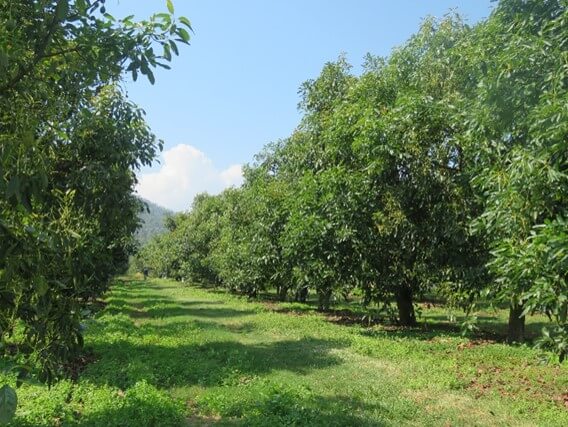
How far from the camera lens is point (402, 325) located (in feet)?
78.7

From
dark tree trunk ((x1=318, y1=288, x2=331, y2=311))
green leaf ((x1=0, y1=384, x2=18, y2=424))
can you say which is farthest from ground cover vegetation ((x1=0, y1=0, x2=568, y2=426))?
dark tree trunk ((x1=318, y1=288, x2=331, y2=311))

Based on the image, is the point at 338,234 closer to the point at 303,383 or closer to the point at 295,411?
the point at 303,383

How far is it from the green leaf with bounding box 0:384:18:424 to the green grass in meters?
7.14

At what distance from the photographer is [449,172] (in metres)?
18.5

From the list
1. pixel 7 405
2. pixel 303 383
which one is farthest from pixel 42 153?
pixel 303 383

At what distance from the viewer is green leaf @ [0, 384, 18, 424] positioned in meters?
2.85

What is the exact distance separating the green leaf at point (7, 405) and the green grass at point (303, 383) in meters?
7.14

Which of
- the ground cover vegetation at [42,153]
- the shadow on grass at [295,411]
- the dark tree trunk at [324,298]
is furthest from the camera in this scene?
the dark tree trunk at [324,298]

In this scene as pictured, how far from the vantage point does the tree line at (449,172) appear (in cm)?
768

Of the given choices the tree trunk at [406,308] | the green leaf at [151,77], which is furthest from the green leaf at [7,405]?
the tree trunk at [406,308]

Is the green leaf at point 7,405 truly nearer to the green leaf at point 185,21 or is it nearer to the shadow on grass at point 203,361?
the green leaf at point 185,21

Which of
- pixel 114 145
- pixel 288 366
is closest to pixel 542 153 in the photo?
pixel 114 145

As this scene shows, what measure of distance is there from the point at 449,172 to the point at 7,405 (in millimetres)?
17548

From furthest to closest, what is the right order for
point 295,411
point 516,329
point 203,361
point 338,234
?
point 338,234 → point 516,329 → point 203,361 → point 295,411
